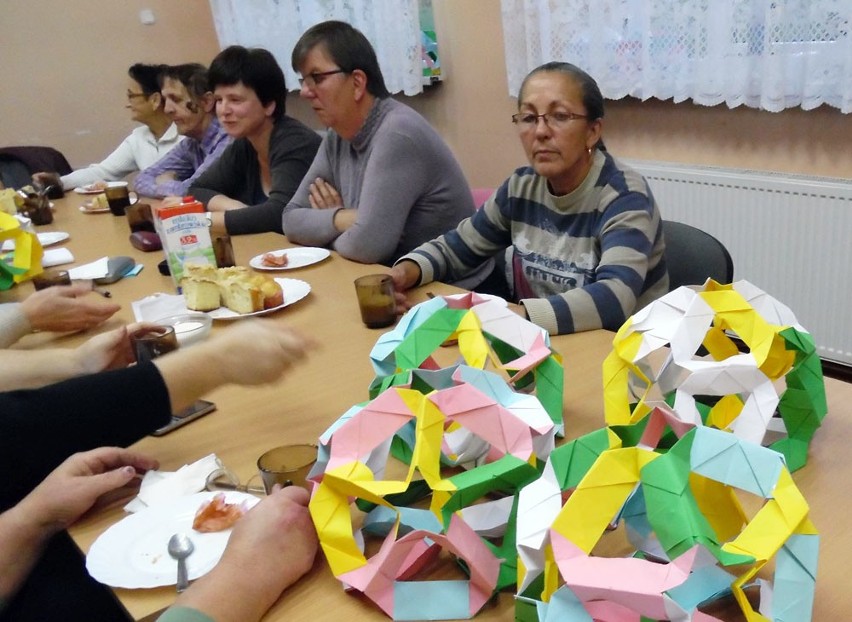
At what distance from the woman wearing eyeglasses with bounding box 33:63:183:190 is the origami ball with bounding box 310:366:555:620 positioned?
3.25 metres

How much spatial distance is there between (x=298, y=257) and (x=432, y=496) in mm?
1272

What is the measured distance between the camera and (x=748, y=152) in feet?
8.20

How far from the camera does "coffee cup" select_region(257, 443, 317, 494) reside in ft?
2.91

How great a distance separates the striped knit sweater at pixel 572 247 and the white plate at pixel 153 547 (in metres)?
0.70

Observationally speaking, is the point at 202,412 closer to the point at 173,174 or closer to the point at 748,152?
the point at 748,152

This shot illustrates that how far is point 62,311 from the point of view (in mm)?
1569

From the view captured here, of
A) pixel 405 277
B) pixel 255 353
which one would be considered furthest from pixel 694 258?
pixel 255 353

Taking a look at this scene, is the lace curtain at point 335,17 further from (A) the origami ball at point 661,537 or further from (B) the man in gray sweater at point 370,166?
(A) the origami ball at point 661,537

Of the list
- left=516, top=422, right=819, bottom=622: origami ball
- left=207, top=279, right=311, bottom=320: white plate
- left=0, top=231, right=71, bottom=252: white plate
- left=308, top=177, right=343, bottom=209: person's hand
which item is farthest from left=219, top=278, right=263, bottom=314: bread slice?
left=0, top=231, right=71, bottom=252: white plate

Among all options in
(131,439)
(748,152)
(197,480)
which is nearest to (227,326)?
(131,439)

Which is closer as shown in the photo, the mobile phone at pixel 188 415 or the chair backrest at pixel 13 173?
the mobile phone at pixel 188 415

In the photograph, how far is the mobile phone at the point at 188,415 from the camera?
114 cm

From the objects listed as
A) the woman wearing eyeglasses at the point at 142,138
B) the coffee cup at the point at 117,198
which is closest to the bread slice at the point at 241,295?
the coffee cup at the point at 117,198

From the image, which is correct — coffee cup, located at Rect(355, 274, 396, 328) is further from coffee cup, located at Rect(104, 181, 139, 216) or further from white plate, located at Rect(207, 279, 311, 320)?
coffee cup, located at Rect(104, 181, 139, 216)
